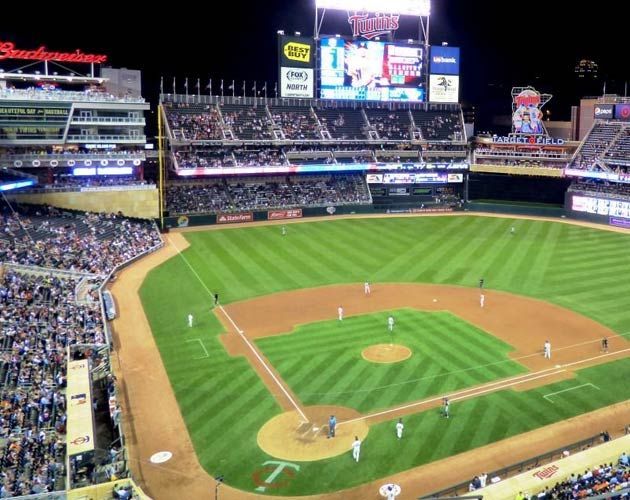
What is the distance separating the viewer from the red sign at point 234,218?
198 feet

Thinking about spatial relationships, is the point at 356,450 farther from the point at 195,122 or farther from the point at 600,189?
the point at 600,189

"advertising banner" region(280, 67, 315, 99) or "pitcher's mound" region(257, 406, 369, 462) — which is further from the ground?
"advertising banner" region(280, 67, 315, 99)

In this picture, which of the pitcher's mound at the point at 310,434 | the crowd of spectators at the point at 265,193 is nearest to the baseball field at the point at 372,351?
the pitcher's mound at the point at 310,434

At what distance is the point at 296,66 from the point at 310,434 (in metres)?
55.2

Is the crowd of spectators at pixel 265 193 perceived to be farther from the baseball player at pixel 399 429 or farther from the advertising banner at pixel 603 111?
the baseball player at pixel 399 429

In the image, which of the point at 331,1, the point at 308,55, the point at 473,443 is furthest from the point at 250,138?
the point at 473,443

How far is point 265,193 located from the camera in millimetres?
65625

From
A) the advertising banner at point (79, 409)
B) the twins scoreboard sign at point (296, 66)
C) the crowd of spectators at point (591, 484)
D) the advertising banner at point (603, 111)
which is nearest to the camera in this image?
the crowd of spectators at point (591, 484)

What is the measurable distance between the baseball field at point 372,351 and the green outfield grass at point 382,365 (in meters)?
0.10

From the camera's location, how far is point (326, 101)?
240 feet

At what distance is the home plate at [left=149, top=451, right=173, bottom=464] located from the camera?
1911cm

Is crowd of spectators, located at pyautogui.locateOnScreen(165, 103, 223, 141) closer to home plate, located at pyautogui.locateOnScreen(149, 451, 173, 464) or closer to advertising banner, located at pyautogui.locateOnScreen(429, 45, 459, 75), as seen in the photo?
advertising banner, located at pyautogui.locateOnScreen(429, 45, 459, 75)

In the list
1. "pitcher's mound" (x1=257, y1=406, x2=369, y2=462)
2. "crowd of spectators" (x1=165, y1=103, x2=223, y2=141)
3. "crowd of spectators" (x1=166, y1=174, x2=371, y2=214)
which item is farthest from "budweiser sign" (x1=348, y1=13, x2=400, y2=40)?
Result: "pitcher's mound" (x1=257, y1=406, x2=369, y2=462)

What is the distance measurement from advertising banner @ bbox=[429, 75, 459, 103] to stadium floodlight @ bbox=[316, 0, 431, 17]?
8.21 metres
